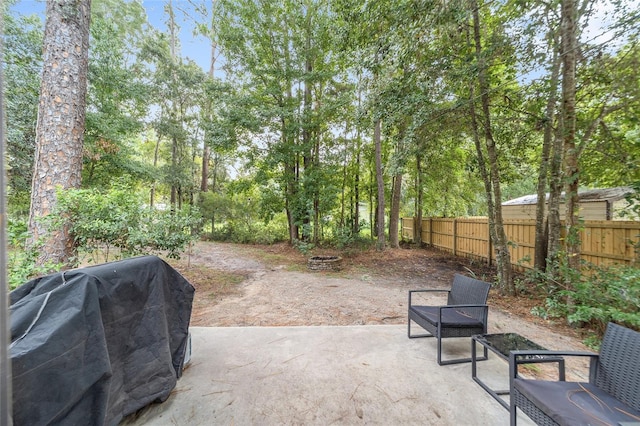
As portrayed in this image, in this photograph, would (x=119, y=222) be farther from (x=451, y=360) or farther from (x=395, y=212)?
(x=395, y=212)

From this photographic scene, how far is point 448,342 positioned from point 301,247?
6040mm

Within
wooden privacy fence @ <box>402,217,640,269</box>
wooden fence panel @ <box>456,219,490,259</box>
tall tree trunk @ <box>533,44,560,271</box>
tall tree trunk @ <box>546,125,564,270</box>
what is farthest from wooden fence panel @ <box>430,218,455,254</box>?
tall tree trunk @ <box>546,125,564,270</box>

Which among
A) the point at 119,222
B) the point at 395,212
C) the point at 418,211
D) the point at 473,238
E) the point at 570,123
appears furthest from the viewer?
the point at 418,211

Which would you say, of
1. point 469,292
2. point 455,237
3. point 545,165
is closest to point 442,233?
point 455,237

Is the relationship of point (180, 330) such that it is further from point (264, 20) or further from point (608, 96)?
point (264, 20)

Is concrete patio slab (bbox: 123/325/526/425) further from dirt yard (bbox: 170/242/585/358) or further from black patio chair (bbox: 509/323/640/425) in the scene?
dirt yard (bbox: 170/242/585/358)

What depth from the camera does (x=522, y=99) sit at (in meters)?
4.44

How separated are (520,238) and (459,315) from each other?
5024 mm

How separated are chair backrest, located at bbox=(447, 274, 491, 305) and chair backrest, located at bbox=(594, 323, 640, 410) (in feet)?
2.88

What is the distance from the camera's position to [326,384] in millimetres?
2051

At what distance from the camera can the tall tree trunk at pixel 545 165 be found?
382 centimetres

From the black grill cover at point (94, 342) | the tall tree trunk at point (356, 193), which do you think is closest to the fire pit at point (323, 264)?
the tall tree trunk at point (356, 193)

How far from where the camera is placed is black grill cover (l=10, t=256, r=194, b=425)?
3.62 ft

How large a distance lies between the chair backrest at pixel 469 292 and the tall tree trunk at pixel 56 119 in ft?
15.0
